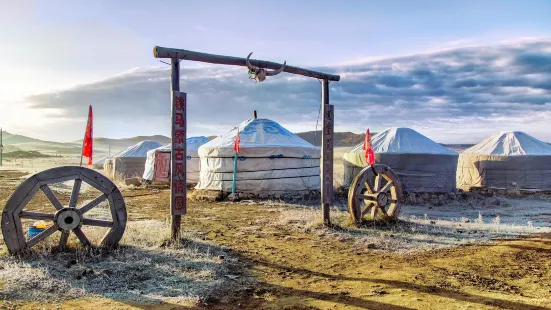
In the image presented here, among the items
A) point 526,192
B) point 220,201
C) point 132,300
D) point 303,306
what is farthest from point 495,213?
point 132,300

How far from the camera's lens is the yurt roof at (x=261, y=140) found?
11.7 meters

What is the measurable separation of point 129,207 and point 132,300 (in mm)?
7032

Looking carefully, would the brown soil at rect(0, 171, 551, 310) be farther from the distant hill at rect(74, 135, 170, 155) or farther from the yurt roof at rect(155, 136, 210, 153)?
the distant hill at rect(74, 135, 170, 155)

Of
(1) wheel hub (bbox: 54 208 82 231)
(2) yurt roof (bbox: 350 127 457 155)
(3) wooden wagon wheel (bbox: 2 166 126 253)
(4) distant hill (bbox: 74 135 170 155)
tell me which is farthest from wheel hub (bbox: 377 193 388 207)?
(4) distant hill (bbox: 74 135 170 155)

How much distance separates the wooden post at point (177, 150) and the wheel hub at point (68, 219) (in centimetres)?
114

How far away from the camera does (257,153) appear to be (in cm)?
1162

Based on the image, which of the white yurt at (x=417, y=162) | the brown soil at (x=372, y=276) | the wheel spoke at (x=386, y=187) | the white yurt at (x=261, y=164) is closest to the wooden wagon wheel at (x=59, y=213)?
the brown soil at (x=372, y=276)

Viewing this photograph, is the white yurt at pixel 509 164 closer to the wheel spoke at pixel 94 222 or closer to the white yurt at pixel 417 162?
the white yurt at pixel 417 162

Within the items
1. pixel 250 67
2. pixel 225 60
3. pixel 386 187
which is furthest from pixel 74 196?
pixel 386 187

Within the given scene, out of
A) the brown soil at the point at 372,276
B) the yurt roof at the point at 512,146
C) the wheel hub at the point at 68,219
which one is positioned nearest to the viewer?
the brown soil at the point at 372,276

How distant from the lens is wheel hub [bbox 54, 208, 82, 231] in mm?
4664

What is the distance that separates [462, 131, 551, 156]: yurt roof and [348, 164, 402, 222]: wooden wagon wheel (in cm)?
836

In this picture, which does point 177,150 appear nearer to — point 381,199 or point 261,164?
point 381,199

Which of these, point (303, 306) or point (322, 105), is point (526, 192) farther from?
point (303, 306)
